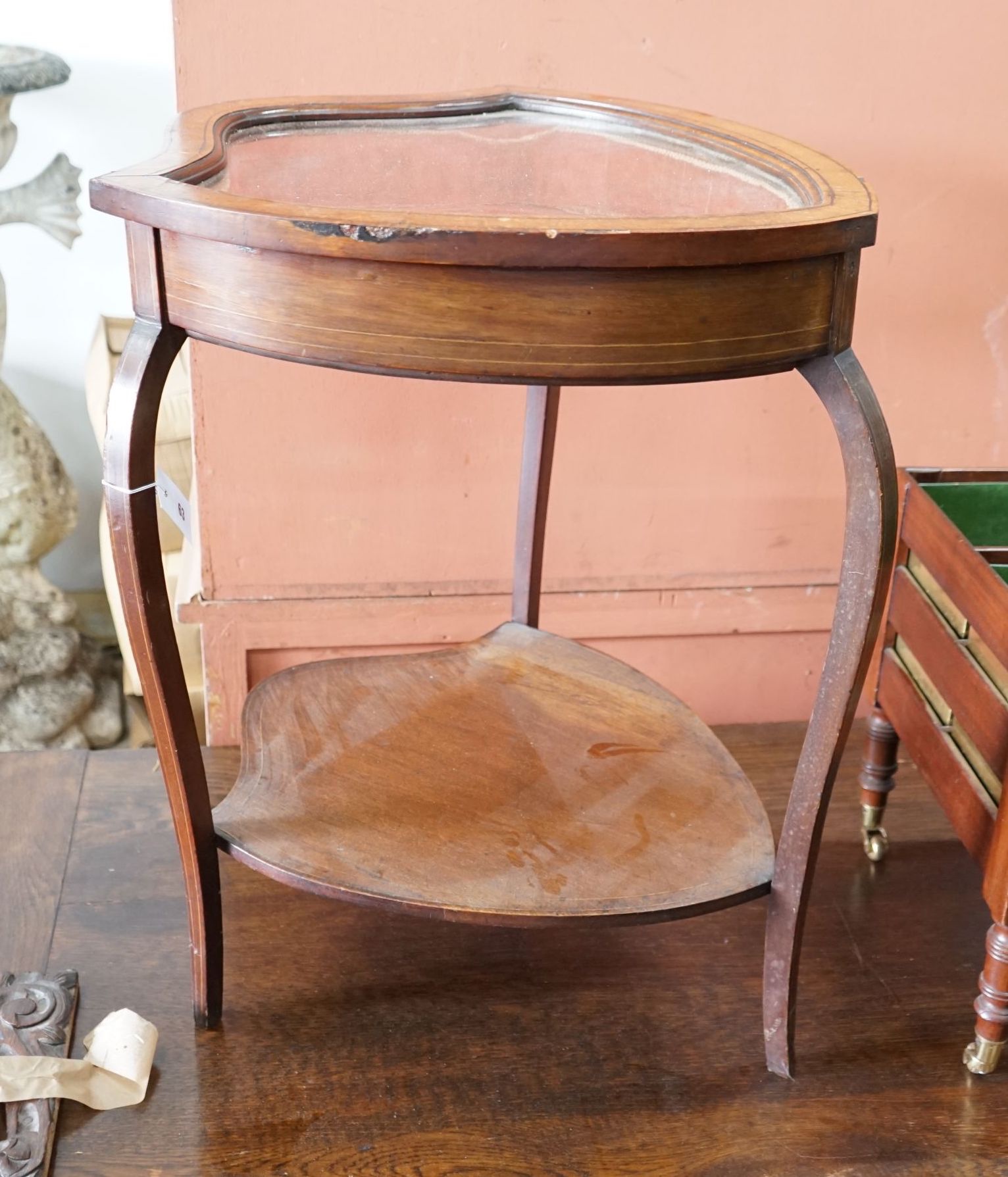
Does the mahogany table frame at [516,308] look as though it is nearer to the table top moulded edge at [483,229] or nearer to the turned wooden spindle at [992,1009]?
the table top moulded edge at [483,229]

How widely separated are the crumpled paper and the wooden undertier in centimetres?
20

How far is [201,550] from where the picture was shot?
1.58m

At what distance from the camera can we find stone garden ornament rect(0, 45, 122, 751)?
6.10 feet

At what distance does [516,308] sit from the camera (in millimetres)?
859

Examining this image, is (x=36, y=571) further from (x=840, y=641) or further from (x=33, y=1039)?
(x=840, y=641)

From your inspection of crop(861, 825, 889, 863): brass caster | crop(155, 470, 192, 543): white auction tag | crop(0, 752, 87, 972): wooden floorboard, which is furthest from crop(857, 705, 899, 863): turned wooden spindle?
crop(0, 752, 87, 972): wooden floorboard

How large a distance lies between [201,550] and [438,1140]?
0.77 metres

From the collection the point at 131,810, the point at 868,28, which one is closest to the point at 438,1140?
the point at 131,810

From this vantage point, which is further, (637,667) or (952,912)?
(637,667)

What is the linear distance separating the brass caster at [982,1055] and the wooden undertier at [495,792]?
0.27 m

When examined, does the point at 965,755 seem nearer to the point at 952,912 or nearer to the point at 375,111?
the point at 952,912

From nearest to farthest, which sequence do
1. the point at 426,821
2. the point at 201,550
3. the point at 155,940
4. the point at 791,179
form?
the point at 791,179 → the point at 426,821 → the point at 155,940 → the point at 201,550

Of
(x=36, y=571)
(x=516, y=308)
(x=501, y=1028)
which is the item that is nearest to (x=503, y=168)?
(x=516, y=308)

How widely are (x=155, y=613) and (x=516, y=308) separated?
0.38 m
